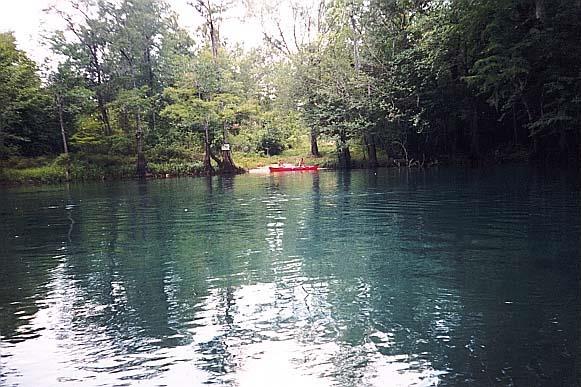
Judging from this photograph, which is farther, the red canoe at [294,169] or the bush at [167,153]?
the bush at [167,153]

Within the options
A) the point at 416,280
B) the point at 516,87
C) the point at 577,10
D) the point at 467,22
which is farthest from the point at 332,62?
the point at 416,280

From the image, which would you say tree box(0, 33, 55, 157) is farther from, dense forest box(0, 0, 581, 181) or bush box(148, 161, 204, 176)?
bush box(148, 161, 204, 176)

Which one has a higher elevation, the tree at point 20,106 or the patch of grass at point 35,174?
the tree at point 20,106

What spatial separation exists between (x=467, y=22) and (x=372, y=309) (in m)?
22.8

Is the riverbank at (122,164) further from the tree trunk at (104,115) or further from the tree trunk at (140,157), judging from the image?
the tree trunk at (104,115)

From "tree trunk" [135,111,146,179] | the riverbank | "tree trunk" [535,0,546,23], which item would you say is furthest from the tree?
"tree trunk" [535,0,546,23]

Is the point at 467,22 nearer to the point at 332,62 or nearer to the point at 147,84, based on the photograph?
the point at 332,62

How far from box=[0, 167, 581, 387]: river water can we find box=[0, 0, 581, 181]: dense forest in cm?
2163

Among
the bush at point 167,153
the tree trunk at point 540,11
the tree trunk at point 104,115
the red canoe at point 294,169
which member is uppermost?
the tree trunk at point 540,11

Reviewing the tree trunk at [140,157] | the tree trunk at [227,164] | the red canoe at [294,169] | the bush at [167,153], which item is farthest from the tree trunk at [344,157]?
the tree trunk at [140,157]

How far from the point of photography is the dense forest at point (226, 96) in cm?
3253

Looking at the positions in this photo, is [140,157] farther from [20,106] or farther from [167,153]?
[20,106]

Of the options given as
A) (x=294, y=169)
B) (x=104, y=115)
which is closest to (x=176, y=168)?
(x=104, y=115)

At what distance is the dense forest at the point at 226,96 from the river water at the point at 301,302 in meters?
21.6
